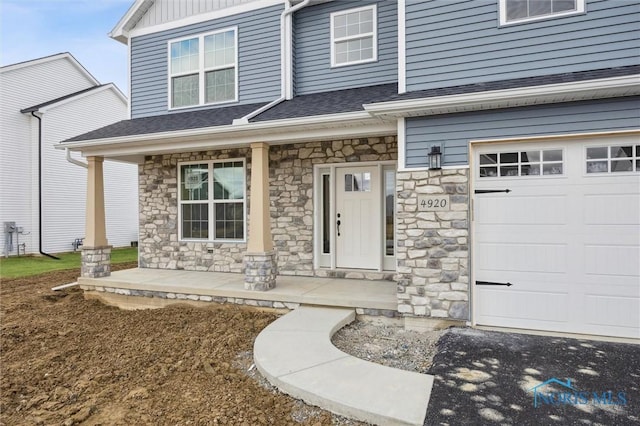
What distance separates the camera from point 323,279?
693 cm

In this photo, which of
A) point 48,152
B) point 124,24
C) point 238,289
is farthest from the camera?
point 48,152

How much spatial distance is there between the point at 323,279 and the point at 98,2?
7403mm

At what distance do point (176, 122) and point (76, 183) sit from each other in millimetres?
9487

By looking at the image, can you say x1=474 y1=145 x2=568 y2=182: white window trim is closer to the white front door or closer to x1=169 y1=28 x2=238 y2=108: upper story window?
the white front door

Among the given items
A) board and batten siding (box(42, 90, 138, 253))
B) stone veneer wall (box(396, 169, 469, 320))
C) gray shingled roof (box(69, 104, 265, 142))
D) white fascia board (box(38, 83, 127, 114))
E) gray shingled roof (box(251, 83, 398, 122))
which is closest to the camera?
stone veneer wall (box(396, 169, 469, 320))

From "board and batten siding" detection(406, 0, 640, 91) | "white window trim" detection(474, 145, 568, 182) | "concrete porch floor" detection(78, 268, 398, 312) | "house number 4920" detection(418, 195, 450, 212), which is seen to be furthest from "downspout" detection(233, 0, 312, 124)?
"white window trim" detection(474, 145, 568, 182)

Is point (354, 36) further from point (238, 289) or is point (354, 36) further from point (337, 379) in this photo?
point (337, 379)

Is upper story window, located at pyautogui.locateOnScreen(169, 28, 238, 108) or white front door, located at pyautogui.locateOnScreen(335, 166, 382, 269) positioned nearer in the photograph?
white front door, located at pyautogui.locateOnScreen(335, 166, 382, 269)

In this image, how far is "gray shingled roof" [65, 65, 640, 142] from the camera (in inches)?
168

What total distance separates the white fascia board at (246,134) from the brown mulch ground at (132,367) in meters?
2.74

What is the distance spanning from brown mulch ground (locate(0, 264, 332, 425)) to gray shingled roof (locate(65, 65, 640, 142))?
313cm

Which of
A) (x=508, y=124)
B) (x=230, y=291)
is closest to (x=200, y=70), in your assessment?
(x=230, y=291)

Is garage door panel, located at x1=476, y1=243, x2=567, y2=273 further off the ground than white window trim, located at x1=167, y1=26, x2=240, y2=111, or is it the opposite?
white window trim, located at x1=167, y1=26, x2=240, y2=111

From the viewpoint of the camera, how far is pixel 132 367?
4230 millimetres
